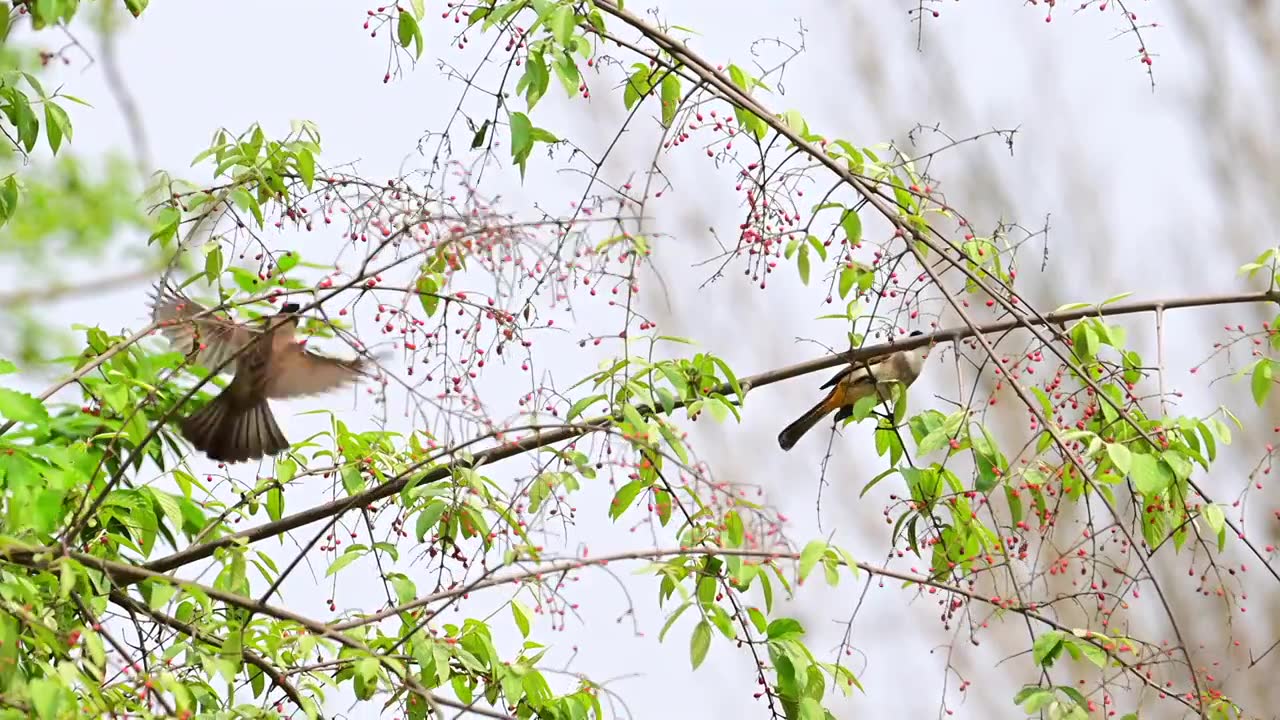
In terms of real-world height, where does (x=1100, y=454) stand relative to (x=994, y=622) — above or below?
below

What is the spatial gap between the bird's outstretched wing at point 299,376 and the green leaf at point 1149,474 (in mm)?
1539

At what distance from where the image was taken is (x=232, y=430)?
9.27ft

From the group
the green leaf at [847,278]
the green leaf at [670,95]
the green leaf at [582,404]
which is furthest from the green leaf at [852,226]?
the green leaf at [582,404]

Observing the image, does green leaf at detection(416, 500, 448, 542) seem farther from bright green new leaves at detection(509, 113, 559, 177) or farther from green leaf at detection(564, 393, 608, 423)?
bright green new leaves at detection(509, 113, 559, 177)

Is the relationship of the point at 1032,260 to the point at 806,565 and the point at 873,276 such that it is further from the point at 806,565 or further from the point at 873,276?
the point at 806,565

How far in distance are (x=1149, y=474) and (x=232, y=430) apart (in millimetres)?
1759

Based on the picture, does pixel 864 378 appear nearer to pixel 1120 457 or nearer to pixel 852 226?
pixel 852 226

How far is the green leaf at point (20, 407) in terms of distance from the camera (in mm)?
2086

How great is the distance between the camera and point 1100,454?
211 cm

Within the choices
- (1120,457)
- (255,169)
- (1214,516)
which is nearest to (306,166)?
(255,169)

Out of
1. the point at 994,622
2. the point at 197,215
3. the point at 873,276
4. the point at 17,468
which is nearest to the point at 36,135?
the point at 197,215

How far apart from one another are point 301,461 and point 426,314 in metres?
0.42

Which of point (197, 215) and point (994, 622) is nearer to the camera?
point (197, 215)

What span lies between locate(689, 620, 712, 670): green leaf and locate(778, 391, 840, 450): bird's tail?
1.14 m
